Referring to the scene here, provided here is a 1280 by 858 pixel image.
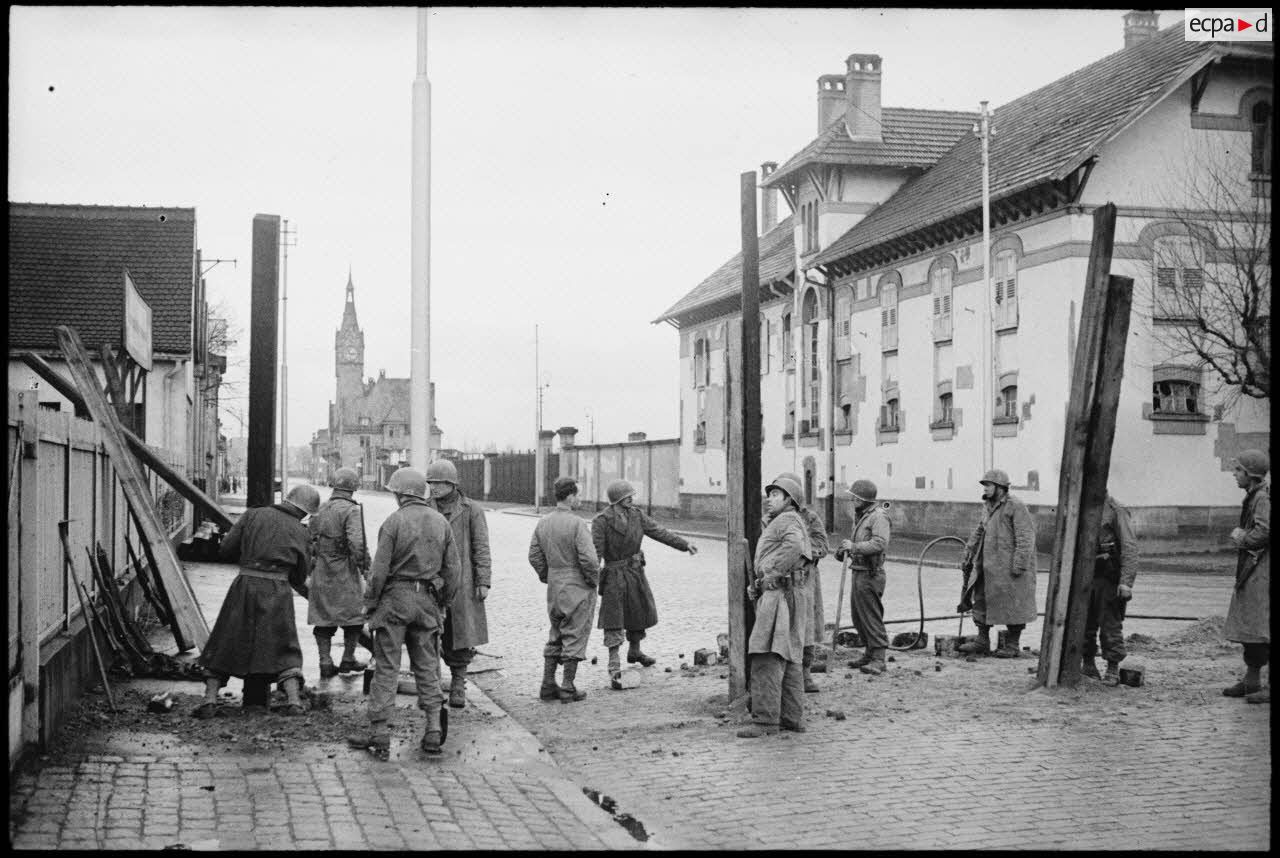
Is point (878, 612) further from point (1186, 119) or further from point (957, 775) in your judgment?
point (1186, 119)

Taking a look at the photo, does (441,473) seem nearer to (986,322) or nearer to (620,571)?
(620,571)

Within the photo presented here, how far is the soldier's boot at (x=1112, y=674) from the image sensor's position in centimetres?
1073

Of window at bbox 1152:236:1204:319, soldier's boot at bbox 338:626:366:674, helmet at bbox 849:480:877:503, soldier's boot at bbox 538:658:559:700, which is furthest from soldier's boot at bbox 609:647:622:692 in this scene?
window at bbox 1152:236:1204:319

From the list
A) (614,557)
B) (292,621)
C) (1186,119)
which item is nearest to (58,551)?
(292,621)

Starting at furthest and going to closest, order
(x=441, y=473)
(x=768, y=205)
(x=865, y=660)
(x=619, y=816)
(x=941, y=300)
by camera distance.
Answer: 1. (x=768, y=205)
2. (x=941, y=300)
3. (x=865, y=660)
4. (x=441, y=473)
5. (x=619, y=816)

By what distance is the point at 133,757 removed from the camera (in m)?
7.52

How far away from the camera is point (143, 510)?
10.8 metres

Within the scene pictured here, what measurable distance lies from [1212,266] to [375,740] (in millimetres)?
25134

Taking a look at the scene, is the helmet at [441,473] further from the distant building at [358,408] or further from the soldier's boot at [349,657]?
the distant building at [358,408]

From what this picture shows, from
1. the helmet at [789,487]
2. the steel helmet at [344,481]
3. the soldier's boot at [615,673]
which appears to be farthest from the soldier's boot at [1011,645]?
the steel helmet at [344,481]

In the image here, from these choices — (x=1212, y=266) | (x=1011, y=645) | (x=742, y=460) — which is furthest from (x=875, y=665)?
(x=1212, y=266)

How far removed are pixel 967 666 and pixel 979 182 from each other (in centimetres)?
2370

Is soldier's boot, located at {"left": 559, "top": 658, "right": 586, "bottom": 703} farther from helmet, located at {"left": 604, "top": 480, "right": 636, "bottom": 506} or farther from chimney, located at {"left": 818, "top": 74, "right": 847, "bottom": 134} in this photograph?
chimney, located at {"left": 818, "top": 74, "right": 847, "bottom": 134}

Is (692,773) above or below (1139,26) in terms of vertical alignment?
below
